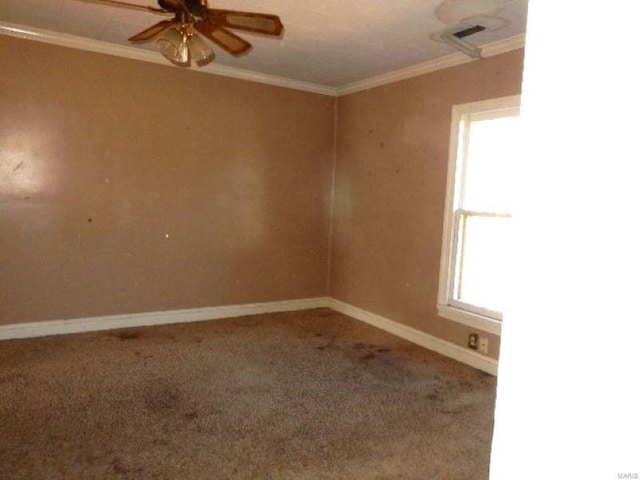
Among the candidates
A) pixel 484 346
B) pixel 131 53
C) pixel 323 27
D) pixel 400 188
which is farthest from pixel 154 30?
pixel 484 346

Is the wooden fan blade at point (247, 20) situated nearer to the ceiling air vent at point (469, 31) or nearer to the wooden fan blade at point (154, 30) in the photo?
the wooden fan blade at point (154, 30)

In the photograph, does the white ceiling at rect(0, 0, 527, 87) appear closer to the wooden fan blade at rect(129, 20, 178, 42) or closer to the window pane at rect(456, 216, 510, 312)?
the wooden fan blade at rect(129, 20, 178, 42)

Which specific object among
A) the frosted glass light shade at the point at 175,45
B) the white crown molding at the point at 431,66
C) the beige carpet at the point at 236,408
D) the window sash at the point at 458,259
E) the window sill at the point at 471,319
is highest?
the white crown molding at the point at 431,66

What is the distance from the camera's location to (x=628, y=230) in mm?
521

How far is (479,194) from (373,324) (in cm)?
172

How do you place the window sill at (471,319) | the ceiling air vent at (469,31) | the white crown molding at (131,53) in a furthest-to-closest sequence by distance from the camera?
the white crown molding at (131,53), the window sill at (471,319), the ceiling air vent at (469,31)

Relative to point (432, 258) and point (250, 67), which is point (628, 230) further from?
point (250, 67)

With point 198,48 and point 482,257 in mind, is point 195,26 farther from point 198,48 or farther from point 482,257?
point 482,257

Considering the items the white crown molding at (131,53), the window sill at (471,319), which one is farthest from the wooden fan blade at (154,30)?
the window sill at (471,319)

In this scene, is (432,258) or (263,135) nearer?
(432,258)

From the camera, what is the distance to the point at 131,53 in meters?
3.96

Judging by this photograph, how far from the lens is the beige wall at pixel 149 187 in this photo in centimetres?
368

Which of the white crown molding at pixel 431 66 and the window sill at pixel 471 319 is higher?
the white crown molding at pixel 431 66

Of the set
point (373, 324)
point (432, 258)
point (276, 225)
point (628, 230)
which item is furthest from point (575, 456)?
point (276, 225)
